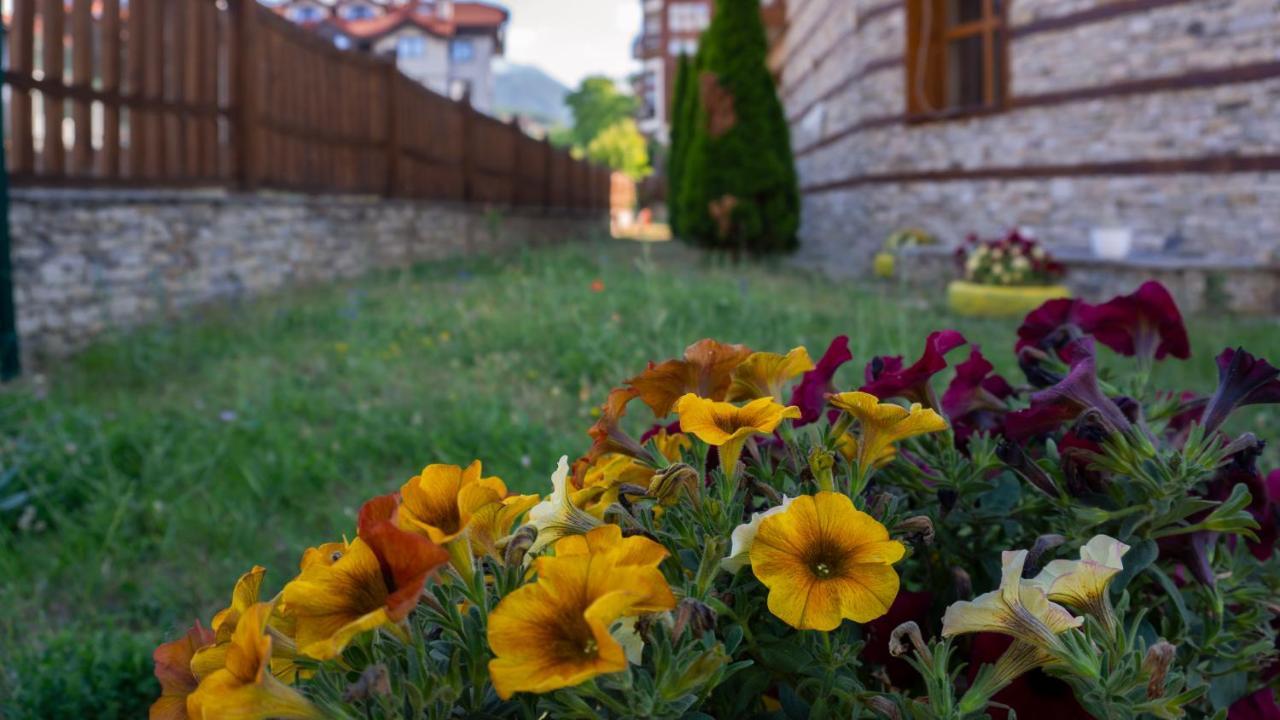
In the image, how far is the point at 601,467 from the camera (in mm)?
1305

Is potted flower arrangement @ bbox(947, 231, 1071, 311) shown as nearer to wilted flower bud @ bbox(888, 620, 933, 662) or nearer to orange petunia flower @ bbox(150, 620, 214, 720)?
A: wilted flower bud @ bbox(888, 620, 933, 662)

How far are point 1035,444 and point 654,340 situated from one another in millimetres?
3907

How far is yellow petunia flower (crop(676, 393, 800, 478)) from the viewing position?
996 millimetres

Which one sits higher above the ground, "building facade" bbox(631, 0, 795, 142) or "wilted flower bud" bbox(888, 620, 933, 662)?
"building facade" bbox(631, 0, 795, 142)

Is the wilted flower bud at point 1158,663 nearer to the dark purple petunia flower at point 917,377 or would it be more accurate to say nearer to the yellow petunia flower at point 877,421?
the yellow petunia flower at point 877,421

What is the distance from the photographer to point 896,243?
1123 centimetres

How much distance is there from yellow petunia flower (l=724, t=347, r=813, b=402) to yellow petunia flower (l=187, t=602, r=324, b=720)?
2.10 ft

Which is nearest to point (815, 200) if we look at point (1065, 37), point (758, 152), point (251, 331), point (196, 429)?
point (758, 152)

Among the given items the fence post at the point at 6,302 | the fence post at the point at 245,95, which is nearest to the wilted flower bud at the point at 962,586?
the fence post at the point at 6,302

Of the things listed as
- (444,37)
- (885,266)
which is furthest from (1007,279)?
(444,37)

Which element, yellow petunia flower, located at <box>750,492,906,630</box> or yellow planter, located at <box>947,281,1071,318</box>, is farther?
yellow planter, located at <box>947,281,1071,318</box>

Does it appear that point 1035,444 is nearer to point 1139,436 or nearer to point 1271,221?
point 1139,436

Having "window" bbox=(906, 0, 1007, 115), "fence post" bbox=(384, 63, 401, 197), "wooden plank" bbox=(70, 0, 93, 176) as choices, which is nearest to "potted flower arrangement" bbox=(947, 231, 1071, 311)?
"window" bbox=(906, 0, 1007, 115)

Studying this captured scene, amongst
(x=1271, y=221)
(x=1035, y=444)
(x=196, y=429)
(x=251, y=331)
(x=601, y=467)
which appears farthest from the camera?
(x=1271, y=221)
